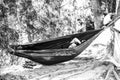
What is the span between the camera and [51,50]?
2.58 metres

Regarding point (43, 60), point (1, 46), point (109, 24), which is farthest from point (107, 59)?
point (1, 46)

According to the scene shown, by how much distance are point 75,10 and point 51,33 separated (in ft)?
2.32

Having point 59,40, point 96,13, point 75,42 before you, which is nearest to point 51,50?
point 59,40

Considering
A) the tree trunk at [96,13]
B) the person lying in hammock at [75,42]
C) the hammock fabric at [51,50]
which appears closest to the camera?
the hammock fabric at [51,50]

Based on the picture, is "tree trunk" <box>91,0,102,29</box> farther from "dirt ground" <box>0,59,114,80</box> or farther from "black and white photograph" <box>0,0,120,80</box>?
"dirt ground" <box>0,59,114,80</box>

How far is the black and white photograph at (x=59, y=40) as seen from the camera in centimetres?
261

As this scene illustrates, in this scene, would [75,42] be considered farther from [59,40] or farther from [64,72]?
[64,72]

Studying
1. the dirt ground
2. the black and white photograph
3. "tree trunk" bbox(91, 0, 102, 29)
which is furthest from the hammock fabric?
"tree trunk" bbox(91, 0, 102, 29)

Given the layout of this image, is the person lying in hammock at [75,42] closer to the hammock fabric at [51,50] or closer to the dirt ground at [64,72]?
the hammock fabric at [51,50]

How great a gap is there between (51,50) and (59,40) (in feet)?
0.64

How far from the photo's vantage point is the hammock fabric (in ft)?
8.33

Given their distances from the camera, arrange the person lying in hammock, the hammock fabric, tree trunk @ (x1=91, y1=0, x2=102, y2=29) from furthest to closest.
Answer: tree trunk @ (x1=91, y1=0, x2=102, y2=29) → the person lying in hammock → the hammock fabric

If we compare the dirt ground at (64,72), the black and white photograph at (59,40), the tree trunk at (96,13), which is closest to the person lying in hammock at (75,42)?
the black and white photograph at (59,40)

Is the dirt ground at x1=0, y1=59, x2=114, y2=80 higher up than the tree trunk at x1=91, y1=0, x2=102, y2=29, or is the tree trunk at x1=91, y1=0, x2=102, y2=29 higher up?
the tree trunk at x1=91, y1=0, x2=102, y2=29
